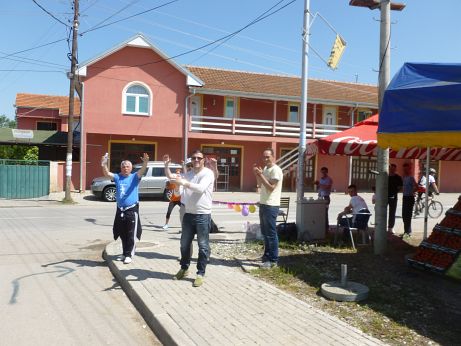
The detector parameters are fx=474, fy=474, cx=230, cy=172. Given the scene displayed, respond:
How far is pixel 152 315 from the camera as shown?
16.7ft

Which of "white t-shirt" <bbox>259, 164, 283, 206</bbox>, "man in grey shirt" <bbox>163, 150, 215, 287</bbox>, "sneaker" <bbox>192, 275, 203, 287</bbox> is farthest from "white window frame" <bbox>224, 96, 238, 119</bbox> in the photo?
"sneaker" <bbox>192, 275, 203, 287</bbox>

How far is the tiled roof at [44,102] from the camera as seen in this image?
3837 centimetres

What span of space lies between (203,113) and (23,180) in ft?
36.8

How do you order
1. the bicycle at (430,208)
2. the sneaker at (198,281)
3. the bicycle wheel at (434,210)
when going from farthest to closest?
the bicycle wheel at (434,210)
the bicycle at (430,208)
the sneaker at (198,281)

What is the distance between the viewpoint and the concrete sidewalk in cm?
442

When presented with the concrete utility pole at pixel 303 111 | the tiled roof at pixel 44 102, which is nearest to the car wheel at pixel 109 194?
the concrete utility pole at pixel 303 111

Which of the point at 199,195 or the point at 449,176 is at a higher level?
the point at 199,195

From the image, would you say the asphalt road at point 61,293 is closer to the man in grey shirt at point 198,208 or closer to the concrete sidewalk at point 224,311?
the concrete sidewalk at point 224,311

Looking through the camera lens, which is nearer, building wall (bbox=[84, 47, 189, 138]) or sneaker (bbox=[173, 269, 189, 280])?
sneaker (bbox=[173, 269, 189, 280])

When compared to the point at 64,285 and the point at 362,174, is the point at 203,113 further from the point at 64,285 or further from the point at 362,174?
the point at 64,285

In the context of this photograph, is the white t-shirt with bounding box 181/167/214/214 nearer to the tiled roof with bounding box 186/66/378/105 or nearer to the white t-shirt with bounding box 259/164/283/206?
the white t-shirt with bounding box 259/164/283/206

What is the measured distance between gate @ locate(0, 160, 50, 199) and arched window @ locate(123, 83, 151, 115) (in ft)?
18.7

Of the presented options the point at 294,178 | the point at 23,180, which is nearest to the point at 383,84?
the point at 23,180

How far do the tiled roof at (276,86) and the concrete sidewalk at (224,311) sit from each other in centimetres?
2069
